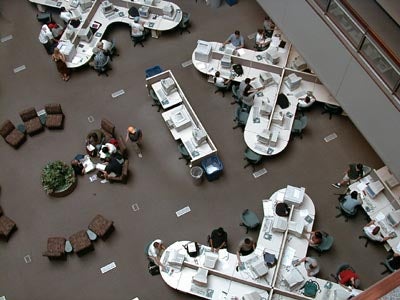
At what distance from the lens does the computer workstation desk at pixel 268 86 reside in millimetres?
12875

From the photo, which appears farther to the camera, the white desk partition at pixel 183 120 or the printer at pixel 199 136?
the white desk partition at pixel 183 120

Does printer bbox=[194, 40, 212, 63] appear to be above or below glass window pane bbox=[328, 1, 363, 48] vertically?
above

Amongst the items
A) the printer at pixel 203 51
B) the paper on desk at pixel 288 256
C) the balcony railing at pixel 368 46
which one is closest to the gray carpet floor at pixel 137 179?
the printer at pixel 203 51

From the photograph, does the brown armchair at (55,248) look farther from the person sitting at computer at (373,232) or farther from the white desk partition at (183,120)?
the person sitting at computer at (373,232)

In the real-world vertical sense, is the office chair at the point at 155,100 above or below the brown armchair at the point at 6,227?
above

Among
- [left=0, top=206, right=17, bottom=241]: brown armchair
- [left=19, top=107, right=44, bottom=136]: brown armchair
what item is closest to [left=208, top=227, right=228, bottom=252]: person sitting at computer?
[left=0, top=206, right=17, bottom=241]: brown armchair

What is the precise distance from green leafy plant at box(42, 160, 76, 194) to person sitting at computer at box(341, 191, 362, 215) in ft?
23.1

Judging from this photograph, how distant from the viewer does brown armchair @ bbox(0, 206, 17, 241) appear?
12164 mm

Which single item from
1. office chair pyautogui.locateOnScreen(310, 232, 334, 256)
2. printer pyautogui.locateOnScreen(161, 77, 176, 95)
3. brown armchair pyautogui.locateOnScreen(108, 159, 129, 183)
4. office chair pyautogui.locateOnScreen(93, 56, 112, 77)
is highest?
office chair pyautogui.locateOnScreen(93, 56, 112, 77)

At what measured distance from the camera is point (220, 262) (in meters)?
11.2

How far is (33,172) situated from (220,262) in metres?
5.78

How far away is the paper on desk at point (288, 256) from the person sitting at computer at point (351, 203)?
73.7 inches

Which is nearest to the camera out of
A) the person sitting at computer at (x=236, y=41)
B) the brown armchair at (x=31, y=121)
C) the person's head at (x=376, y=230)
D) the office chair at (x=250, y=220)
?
the person's head at (x=376, y=230)

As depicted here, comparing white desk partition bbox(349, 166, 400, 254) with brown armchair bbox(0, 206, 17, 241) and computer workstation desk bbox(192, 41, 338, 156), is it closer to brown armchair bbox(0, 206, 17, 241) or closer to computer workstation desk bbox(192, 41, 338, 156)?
computer workstation desk bbox(192, 41, 338, 156)
